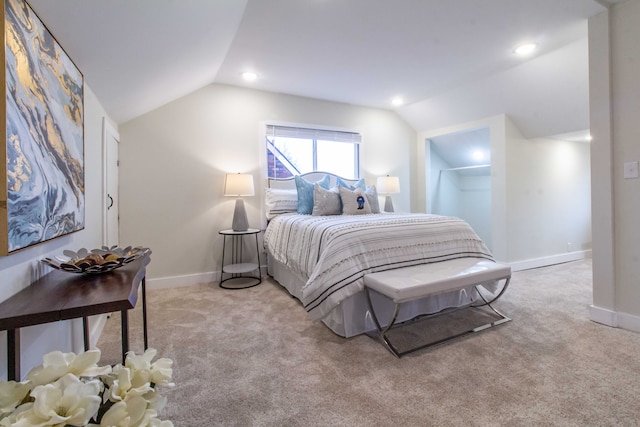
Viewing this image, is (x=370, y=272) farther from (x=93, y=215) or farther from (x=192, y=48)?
(x=192, y=48)

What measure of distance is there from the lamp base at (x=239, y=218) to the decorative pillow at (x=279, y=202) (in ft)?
1.10

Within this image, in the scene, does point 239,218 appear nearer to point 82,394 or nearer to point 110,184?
point 110,184

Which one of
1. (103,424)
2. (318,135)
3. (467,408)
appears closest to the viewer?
(103,424)

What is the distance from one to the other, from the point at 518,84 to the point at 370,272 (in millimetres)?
2876

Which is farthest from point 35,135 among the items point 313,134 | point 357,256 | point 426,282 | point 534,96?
point 534,96

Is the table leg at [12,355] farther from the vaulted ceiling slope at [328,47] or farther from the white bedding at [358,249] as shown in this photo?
the white bedding at [358,249]

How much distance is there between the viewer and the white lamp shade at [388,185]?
445 centimetres

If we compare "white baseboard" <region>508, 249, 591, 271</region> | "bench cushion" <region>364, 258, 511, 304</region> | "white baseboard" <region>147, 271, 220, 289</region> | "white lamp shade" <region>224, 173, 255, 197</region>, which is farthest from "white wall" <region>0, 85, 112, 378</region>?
"white baseboard" <region>508, 249, 591, 271</region>

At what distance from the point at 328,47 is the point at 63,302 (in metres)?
2.70

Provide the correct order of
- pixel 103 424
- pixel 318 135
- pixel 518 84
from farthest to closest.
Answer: pixel 318 135 → pixel 518 84 → pixel 103 424

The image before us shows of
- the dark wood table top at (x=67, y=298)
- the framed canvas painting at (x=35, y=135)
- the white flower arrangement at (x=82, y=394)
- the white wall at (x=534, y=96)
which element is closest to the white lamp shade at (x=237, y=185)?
the framed canvas painting at (x=35, y=135)

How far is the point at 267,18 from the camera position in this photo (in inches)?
93.6

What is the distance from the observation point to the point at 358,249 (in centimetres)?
218

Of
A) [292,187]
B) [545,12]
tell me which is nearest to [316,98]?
[292,187]
